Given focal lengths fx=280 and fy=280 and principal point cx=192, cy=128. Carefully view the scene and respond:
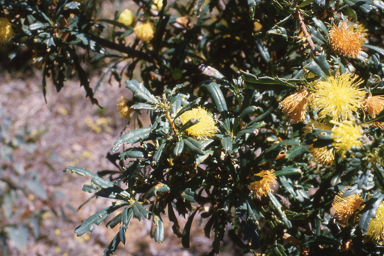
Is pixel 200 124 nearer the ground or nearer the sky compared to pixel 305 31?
nearer the ground

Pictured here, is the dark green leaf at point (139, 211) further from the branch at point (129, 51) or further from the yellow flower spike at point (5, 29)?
the yellow flower spike at point (5, 29)

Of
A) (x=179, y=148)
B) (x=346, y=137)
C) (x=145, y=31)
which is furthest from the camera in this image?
(x=145, y=31)

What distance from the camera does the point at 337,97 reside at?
63 centimetres

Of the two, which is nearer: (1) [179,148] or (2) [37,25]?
(1) [179,148]

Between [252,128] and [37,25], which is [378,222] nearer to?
[252,128]

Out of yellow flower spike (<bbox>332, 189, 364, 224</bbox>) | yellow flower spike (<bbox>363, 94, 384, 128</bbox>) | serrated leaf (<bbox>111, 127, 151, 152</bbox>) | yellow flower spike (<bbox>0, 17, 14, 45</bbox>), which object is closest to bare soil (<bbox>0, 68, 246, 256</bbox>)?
yellow flower spike (<bbox>0, 17, 14, 45</bbox>)

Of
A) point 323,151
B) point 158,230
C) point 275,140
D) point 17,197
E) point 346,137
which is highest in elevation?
point 346,137

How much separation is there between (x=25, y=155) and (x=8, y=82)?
138 centimetres

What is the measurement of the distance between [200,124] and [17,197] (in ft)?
6.56

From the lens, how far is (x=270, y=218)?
917 millimetres

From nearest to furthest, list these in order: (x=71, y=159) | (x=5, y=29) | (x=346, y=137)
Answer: (x=346, y=137) < (x=5, y=29) < (x=71, y=159)

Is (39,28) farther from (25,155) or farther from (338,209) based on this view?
(25,155)

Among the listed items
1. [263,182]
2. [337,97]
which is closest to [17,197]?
[263,182]

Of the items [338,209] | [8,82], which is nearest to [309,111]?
[338,209]
